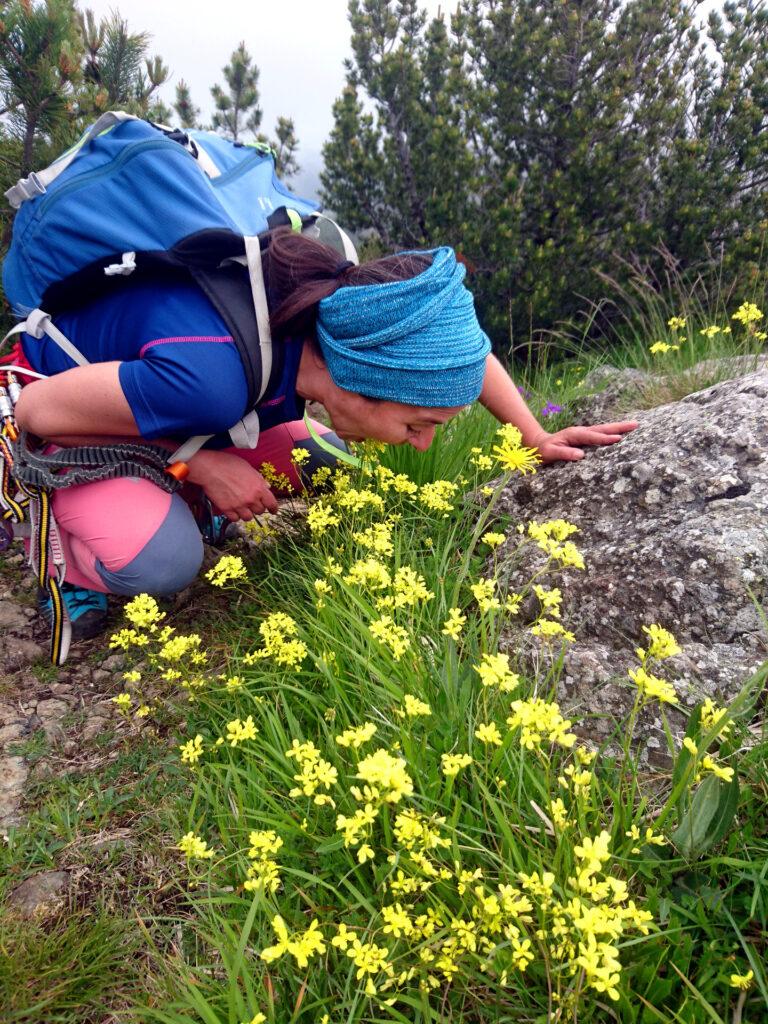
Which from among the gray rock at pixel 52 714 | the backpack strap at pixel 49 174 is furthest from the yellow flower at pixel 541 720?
the backpack strap at pixel 49 174

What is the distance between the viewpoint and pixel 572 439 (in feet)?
9.18

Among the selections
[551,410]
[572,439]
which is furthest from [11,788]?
[551,410]

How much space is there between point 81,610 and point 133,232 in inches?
61.0

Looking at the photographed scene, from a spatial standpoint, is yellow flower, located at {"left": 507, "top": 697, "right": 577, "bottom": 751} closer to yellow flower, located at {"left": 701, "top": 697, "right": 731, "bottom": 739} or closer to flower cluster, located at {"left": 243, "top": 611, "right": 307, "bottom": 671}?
yellow flower, located at {"left": 701, "top": 697, "right": 731, "bottom": 739}

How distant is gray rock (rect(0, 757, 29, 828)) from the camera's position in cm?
200

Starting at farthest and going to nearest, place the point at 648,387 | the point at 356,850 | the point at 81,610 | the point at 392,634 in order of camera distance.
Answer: the point at 648,387 → the point at 81,610 → the point at 392,634 → the point at 356,850

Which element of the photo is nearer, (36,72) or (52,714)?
(52,714)

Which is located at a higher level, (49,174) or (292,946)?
(49,174)

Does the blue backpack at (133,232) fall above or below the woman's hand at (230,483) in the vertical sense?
above

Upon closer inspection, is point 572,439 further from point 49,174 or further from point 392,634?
point 49,174

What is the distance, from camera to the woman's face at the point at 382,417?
7.30 feet

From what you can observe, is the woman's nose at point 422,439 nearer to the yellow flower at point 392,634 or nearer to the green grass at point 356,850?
the green grass at point 356,850

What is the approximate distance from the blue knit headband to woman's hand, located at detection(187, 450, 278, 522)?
2.10 ft

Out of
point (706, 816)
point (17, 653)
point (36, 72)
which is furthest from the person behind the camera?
point (36, 72)
